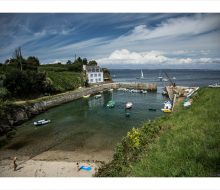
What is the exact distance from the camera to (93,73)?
24.8m

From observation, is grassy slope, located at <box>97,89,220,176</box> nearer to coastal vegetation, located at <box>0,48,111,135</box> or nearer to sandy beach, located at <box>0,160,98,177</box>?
sandy beach, located at <box>0,160,98,177</box>

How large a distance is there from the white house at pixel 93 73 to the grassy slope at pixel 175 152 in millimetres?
20428

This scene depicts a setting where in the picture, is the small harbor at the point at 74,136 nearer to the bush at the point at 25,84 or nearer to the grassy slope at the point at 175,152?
the grassy slope at the point at 175,152

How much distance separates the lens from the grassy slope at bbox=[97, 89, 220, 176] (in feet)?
9.14

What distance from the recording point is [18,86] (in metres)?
13.1

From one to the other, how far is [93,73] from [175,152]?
73.0ft

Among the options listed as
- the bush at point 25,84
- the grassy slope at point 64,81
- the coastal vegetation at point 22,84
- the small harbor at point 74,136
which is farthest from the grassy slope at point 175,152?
the grassy slope at point 64,81

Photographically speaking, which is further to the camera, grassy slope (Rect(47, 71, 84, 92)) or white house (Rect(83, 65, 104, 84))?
white house (Rect(83, 65, 104, 84))

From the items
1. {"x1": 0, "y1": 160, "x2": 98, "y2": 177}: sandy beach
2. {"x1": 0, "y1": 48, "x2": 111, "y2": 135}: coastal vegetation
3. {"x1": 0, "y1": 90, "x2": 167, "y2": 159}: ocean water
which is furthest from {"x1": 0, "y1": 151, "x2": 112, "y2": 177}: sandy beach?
{"x1": 0, "y1": 48, "x2": 111, "y2": 135}: coastal vegetation

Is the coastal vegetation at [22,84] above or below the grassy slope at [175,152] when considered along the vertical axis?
above

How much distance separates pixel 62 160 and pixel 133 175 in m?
3.96

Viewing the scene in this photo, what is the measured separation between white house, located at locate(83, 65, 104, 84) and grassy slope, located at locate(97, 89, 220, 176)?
20.4m

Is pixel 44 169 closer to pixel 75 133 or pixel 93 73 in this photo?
pixel 75 133

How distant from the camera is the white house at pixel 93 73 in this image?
24.3 m
